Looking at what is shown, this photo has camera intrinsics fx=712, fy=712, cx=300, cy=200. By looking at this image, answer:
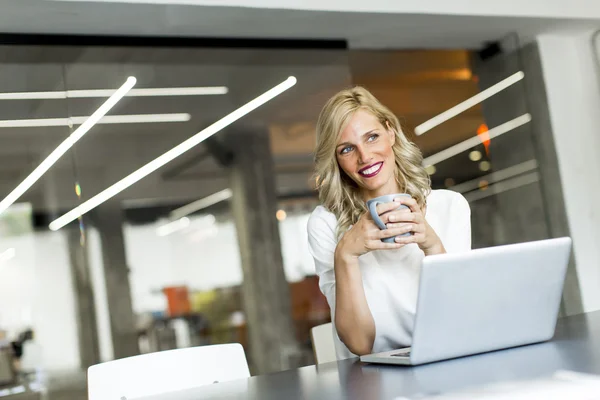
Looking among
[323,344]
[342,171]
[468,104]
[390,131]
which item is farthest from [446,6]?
[323,344]

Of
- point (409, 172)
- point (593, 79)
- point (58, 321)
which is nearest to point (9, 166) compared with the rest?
point (58, 321)

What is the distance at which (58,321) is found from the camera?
3.48 metres

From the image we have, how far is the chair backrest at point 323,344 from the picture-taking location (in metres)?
2.29

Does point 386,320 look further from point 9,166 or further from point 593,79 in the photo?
point 593,79

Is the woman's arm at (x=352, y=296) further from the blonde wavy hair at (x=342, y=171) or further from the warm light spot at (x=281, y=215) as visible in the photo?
the warm light spot at (x=281, y=215)

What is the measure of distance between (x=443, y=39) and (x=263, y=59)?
1.23m

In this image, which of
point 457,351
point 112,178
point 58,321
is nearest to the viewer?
point 457,351

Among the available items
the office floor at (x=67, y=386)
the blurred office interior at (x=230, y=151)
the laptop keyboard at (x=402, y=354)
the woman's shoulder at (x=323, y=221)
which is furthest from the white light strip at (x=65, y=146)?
the laptop keyboard at (x=402, y=354)

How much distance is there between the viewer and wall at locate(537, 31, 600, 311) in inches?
186

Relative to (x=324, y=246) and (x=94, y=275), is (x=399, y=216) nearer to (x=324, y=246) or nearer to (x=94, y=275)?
(x=324, y=246)

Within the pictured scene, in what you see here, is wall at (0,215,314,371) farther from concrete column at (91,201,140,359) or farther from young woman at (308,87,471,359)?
young woman at (308,87,471,359)

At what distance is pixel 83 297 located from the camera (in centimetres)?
357

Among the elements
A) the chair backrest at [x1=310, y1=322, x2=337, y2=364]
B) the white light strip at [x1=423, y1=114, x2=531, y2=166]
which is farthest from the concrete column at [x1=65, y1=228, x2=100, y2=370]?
the white light strip at [x1=423, y1=114, x2=531, y2=166]

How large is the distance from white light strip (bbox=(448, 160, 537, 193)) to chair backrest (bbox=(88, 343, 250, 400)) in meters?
3.10
